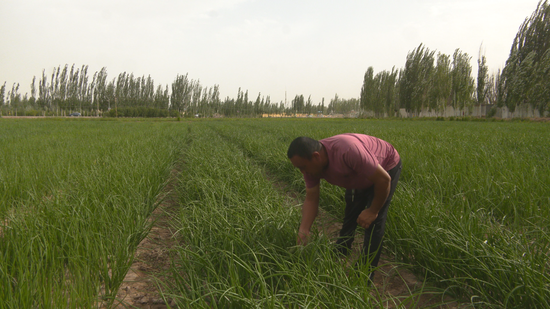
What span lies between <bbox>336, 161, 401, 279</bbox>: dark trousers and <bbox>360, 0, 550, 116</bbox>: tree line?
3196cm

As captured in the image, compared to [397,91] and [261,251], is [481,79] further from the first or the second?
[261,251]

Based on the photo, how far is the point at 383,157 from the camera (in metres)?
1.80

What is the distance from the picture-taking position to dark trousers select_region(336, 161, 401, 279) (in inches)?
68.2

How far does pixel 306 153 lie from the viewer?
1.47 m

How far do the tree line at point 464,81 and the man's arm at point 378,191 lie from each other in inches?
1269

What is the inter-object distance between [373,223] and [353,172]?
0.39 metres

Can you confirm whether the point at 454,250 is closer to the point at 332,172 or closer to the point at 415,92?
the point at 332,172

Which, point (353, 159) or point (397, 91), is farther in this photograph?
point (397, 91)

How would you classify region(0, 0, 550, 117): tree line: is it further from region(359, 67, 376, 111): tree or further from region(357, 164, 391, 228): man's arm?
region(357, 164, 391, 228): man's arm

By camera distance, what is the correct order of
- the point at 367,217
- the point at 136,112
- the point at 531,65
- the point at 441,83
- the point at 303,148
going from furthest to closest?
the point at 136,112, the point at 441,83, the point at 531,65, the point at 367,217, the point at 303,148

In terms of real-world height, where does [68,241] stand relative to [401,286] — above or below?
above

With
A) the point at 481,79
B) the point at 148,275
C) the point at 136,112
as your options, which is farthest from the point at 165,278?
the point at 136,112

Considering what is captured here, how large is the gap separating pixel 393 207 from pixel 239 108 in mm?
64512

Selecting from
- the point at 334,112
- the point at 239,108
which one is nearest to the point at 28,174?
the point at 239,108
